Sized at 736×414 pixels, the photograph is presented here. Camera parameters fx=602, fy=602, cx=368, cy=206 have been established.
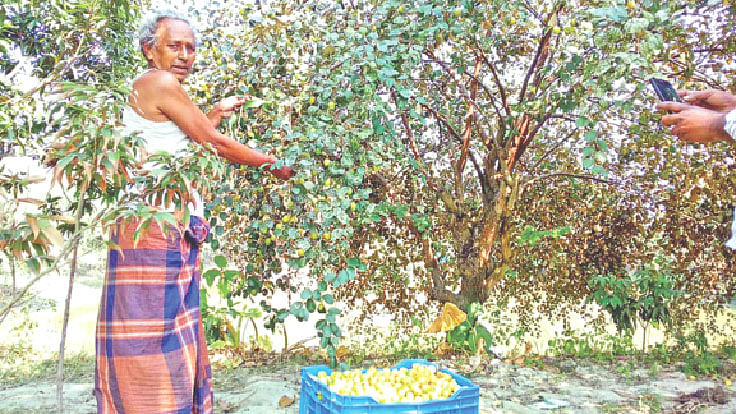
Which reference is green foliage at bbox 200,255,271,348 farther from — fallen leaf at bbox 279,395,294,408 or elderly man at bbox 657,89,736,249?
elderly man at bbox 657,89,736,249

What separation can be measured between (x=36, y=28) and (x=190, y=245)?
7.61 ft

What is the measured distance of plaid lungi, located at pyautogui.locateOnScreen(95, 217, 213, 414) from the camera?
6.15ft

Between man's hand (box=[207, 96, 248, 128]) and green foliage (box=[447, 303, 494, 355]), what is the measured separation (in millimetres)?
2205

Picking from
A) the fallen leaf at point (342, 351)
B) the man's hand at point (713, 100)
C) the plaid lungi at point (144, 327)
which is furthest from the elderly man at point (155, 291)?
the fallen leaf at point (342, 351)

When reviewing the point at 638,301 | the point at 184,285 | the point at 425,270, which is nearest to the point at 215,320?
the point at 425,270

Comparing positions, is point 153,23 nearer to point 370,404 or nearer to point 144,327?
point 144,327

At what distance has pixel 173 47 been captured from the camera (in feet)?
6.54

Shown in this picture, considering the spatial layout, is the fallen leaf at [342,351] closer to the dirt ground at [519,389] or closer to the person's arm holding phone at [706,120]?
the dirt ground at [519,389]

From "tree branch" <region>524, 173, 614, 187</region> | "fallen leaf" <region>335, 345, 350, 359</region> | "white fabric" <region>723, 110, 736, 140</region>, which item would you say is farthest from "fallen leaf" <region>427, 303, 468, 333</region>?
"white fabric" <region>723, 110, 736, 140</region>

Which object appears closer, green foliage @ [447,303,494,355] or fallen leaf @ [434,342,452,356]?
green foliage @ [447,303,494,355]

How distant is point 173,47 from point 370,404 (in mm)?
1335

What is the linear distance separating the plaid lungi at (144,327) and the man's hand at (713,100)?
5.14 ft

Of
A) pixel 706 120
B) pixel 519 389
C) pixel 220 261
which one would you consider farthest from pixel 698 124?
pixel 220 261

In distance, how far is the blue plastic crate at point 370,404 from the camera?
1925 millimetres
